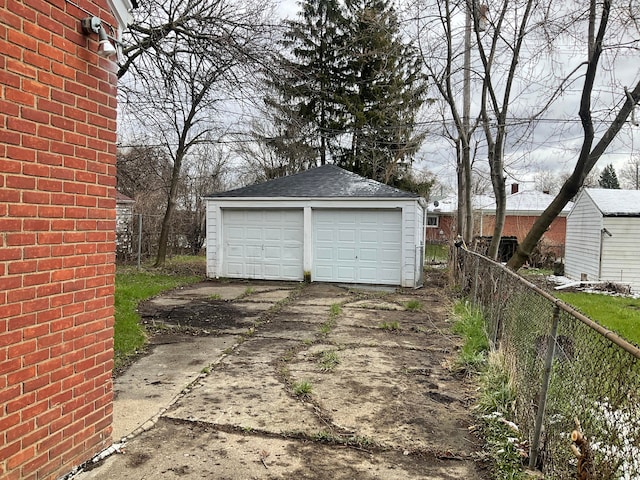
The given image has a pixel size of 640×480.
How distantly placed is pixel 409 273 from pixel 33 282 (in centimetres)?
1027

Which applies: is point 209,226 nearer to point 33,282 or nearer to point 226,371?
point 226,371

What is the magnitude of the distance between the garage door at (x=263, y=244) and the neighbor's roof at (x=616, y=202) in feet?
35.5

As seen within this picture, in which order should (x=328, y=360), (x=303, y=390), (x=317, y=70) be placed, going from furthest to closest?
(x=317, y=70)
(x=328, y=360)
(x=303, y=390)

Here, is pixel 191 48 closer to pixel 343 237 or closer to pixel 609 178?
pixel 343 237

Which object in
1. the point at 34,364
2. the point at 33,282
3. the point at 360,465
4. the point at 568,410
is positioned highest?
the point at 33,282

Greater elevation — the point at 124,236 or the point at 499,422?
the point at 124,236

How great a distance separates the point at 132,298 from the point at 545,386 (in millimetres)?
8139

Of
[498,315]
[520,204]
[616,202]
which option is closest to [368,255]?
[498,315]

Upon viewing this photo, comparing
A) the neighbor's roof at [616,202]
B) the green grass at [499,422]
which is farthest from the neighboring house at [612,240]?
the green grass at [499,422]

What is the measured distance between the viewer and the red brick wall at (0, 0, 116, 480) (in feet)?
7.32

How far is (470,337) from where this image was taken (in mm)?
6230

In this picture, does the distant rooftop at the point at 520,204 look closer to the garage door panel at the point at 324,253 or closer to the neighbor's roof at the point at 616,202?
the neighbor's roof at the point at 616,202

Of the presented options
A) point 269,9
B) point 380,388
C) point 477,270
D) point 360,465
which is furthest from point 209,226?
point 360,465

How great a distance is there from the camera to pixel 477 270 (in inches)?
303
